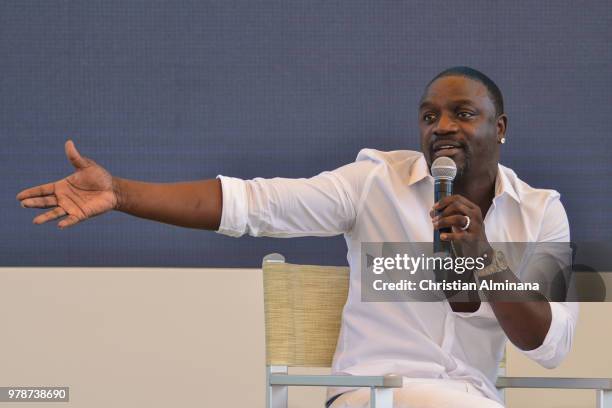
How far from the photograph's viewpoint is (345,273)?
7.11 feet

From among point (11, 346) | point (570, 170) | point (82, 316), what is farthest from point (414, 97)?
point (11, 346)

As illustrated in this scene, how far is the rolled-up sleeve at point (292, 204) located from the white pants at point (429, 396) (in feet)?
1.19

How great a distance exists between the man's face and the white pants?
0.46 m

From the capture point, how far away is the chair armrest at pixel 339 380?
5.69 feet

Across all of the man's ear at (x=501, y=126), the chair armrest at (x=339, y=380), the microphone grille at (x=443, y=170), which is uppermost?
the man's ear at (x=501, y=126)

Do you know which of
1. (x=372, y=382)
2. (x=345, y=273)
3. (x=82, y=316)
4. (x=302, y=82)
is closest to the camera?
(x=372, y=382)

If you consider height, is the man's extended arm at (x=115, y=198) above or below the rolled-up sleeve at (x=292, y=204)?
below

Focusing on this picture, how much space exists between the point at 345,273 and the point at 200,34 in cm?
101

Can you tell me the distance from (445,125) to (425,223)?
23cm

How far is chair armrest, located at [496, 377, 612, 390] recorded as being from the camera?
2004 millimetres

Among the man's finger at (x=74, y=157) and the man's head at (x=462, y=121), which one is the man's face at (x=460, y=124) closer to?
the man's head at (x=462, y=121)

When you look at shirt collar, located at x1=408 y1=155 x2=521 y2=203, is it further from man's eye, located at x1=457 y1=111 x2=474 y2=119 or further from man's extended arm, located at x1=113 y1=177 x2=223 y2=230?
man's extended arm, located at x1=113 y1=177 x2=223 y2=230

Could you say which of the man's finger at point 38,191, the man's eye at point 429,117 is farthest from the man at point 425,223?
the man's finger at point 38,191

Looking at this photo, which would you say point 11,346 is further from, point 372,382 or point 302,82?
point 372,382
